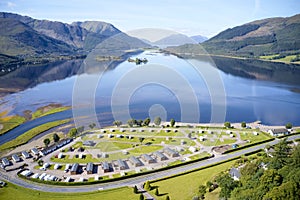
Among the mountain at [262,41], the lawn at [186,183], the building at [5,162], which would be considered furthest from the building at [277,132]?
the mountain at [262,41]

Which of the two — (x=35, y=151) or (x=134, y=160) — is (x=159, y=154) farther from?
(x=35, y=151)

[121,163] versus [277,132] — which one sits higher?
[277,132]

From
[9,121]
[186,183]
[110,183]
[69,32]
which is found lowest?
[110,183]

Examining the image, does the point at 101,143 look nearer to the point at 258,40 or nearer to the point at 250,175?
the point at 250,175

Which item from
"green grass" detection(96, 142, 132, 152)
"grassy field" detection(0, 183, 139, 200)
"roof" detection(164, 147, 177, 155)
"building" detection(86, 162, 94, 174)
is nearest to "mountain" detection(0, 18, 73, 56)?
"green grass" detection(96, 142, 132, 152)

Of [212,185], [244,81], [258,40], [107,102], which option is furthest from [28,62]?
[258,40]

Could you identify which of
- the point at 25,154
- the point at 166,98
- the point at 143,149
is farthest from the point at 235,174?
the point at 166,98

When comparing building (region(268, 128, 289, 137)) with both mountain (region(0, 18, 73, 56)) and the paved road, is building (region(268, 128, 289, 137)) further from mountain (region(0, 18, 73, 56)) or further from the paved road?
mountain (region(0, 18, 73, 56))
